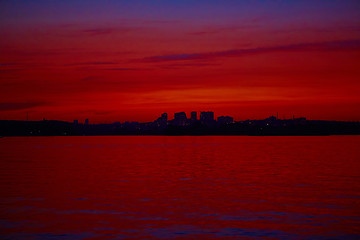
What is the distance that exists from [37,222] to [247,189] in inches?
693

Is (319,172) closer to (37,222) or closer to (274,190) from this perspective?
(274,190)

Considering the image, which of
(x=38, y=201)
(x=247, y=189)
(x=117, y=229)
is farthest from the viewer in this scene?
(x=247, y=189)

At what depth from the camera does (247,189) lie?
38656 millimetres

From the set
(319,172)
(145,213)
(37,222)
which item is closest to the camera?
(37,222)

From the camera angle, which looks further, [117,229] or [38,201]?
[38,201]

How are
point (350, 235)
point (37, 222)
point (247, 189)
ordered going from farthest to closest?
point (247, 189) < point (37, 222) < point (350, 235)

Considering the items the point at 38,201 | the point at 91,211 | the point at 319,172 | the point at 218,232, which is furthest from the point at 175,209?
the point at 319,172

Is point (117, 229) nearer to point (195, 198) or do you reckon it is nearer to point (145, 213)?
point (145, 213)

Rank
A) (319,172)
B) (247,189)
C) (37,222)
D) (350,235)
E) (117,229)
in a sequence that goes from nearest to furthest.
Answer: (350,235) < (117,229) < (37,222) < (247,189) < (319,172)

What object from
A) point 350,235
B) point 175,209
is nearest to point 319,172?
point 175,209

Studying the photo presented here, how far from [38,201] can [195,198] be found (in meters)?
9.97

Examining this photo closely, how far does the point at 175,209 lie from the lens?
96.9 feet

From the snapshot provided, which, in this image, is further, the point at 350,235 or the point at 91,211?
the point at 91,211

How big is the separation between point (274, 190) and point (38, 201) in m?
16.4
